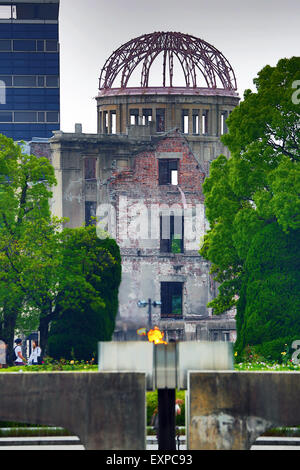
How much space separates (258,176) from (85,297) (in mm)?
7685

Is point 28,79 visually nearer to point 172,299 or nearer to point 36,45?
point 36,45

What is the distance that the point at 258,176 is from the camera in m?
47.3

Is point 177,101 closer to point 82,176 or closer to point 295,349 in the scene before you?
point 82,176

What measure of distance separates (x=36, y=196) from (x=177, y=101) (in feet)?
92.4

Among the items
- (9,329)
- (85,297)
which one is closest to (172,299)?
(85,297)

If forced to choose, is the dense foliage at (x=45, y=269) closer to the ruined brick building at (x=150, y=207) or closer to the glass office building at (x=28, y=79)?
the ruined brick building at (x=150, y=207)

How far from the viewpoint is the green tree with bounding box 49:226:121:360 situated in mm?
49494

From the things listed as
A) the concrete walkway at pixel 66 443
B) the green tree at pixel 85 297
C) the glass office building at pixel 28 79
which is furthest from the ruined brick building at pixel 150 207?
the glass office building at pixel 28 79

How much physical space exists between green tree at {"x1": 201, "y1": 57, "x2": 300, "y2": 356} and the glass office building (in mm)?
90045

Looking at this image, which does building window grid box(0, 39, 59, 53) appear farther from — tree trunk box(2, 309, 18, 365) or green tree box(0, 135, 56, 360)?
tree trunk box(2, 309, 18, 365)

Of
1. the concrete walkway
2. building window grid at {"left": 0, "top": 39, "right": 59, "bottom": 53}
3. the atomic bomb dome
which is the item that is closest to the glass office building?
building window grid at {"left": 0, "top": 39, "right": 59, "bottom": 53}

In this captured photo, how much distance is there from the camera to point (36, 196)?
50.9 m

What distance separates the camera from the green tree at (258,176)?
4588 centimetres
